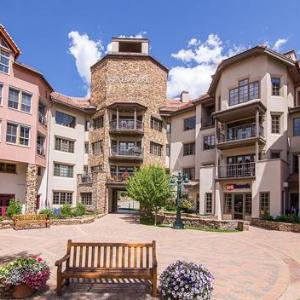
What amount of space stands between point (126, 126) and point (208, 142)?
9.62 meters

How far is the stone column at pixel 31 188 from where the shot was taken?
2934 cm

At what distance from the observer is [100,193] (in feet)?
116

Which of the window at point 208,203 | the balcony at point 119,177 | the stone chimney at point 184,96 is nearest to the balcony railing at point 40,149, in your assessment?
the balcony at point 119,177

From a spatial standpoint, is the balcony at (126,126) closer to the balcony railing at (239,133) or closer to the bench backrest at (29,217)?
the balcony railing at (239,133)

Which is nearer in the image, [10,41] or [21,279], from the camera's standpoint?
[21,279]

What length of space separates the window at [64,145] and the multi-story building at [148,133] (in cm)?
12

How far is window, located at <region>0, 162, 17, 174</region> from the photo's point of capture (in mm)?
29266

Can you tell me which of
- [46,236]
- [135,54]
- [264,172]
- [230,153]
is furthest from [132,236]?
[135,54]

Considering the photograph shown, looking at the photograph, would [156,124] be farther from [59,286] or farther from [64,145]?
[59,286]

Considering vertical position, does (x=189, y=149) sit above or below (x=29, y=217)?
above

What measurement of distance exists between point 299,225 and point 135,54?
26459 millimetres

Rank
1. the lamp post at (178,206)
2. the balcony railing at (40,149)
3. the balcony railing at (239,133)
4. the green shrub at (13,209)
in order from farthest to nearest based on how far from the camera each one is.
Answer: the balcony railing at (40,149) < the balcony railing at (239,133) < the green shrub at (13,209) < the lamp post at (178,206)

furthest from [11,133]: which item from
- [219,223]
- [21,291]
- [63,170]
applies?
[21,291]

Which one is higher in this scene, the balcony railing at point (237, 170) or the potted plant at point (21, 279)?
the balcony railing at point (237, 170)
